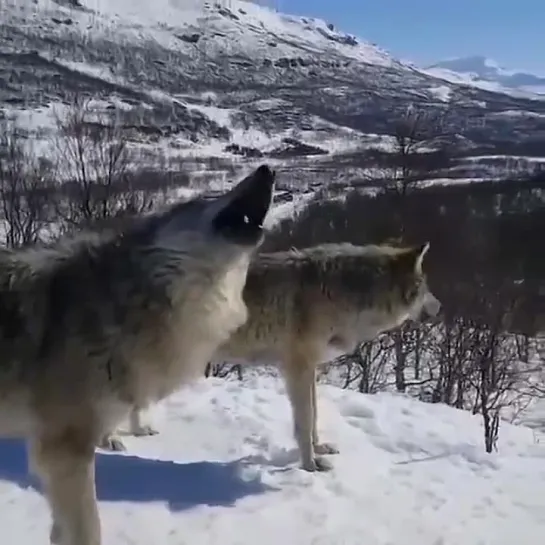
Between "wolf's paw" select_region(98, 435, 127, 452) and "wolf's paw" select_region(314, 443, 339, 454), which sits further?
"wolf's paw" select_region(314, 443, 339, 454)

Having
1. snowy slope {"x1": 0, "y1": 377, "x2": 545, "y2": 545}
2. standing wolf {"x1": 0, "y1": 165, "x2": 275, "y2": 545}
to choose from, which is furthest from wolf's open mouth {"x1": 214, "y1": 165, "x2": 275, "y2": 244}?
snowy slope {"x1": 0, "y1": 377, "x2": 545, "y2": 545}

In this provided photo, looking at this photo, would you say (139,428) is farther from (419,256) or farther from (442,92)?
(442,92)

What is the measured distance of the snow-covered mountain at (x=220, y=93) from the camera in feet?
329

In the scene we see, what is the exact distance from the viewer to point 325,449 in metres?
6.41

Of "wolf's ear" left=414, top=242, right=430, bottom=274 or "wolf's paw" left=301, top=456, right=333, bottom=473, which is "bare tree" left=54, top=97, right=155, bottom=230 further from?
"wolf's paw" left=301, top=456, right=333, bottom=473

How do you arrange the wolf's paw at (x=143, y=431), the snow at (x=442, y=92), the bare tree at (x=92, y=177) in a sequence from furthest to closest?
1. the snow at (x=442, y=92)
2. the bare tree at (x=92, y=177)
3. the wolf's paw at (x=143, y=431)

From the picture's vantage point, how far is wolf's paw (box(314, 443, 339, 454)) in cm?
638

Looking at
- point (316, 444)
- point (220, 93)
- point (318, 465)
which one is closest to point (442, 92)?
point (220, 93)

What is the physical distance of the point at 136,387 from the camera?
11.8ft

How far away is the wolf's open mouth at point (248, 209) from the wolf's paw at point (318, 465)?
316 cm

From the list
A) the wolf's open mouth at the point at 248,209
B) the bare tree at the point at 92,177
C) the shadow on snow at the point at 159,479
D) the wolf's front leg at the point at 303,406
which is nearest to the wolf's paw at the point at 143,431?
the shadow on snow at the point at 159,479

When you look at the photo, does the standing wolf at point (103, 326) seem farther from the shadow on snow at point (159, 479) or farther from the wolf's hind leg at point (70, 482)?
the shadow on snow at point (159, 479)

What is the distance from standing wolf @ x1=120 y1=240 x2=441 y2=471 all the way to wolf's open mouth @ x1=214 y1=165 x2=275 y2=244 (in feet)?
9.37

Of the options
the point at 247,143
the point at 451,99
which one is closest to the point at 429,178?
the point at 247,143
